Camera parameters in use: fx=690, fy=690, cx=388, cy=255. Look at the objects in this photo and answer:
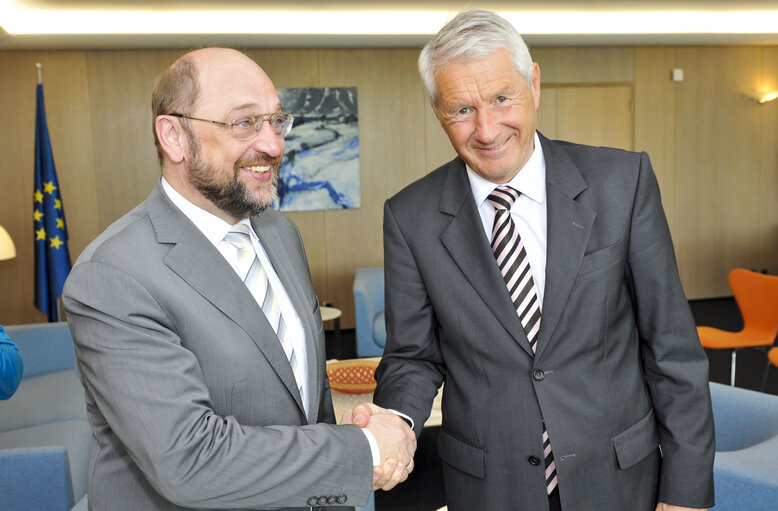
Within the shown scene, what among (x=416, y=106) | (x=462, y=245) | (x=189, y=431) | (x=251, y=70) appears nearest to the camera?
(x=189, y=431)

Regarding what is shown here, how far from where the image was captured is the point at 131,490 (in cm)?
147

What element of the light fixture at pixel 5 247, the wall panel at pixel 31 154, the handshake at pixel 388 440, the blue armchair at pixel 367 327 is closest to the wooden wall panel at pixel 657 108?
the blue armchair at pixel 367 327

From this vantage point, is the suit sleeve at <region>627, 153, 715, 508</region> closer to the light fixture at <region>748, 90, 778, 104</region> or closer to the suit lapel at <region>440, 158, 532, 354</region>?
the suit lapel at <region>440, 158, 532, 354</region>

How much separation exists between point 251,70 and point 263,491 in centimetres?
93

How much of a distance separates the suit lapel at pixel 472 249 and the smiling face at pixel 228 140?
0.46 m

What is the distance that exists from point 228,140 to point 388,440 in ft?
2.61

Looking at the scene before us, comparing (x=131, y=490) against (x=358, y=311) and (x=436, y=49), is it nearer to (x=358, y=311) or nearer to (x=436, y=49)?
(x=436, y=49)

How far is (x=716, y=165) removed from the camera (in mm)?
8852

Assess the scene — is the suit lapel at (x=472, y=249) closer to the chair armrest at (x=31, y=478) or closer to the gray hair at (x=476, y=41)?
the gray hair at (x=476, y=41)

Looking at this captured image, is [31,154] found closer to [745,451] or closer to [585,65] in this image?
[585,65]

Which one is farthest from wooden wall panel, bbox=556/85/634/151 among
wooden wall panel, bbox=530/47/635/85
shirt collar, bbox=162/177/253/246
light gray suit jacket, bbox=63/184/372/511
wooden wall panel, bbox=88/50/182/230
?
light gray suit jacket, bbox=63/184/372/511

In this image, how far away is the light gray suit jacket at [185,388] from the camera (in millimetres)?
1348

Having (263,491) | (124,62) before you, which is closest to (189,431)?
(263,491)

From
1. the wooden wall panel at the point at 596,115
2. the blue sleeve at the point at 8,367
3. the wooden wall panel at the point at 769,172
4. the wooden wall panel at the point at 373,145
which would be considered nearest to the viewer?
the blue sleeve at the point at 8,367
